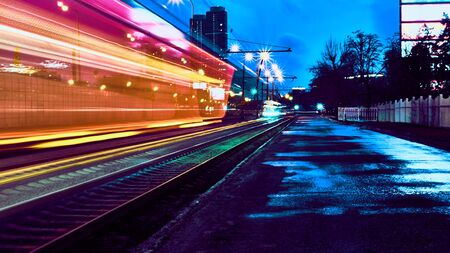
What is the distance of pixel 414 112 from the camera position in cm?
3509

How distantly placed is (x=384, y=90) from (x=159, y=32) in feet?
152

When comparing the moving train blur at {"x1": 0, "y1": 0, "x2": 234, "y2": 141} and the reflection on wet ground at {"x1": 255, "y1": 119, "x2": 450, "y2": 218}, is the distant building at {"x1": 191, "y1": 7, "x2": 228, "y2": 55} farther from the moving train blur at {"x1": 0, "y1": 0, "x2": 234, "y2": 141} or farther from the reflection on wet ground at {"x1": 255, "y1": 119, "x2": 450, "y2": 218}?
the reflection on wet ground at {"x1": 255, "y1": 119, "x2": 450, "y2": 218}

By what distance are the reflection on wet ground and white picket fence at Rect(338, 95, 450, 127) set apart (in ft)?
43.6

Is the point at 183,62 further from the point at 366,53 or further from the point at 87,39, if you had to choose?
the point at 366,53

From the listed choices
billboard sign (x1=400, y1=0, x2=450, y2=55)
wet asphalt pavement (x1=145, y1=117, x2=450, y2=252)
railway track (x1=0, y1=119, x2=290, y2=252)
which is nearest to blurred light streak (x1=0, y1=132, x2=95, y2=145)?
railway track (x1=0, y1=119, x2=290, y2=252)

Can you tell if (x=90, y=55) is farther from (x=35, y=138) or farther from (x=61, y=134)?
(x=35, y=138)

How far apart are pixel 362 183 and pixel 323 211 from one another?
3204 mm

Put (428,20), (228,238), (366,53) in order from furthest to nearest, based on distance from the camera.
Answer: (366,53)
(428,20)
(228,238)

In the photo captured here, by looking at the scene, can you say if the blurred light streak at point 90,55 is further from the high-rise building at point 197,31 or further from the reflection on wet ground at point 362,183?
the reflection on wet ground at point 362,183

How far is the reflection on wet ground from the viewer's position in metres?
7.75

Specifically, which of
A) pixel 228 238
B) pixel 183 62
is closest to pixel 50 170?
pixel 228 238

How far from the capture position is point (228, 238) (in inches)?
234

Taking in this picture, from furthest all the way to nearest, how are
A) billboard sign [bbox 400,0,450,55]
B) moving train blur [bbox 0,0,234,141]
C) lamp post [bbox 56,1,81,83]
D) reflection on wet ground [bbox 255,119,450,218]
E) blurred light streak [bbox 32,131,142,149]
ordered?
1. billboard sign [bbox 400,0,450,55]
2. blurred light streak [bbox 32,131,142,149]
3. lamp post [bbox 56,1,81,83]
4. moving train blur [bbox 0,0,234,141]
5. reflection on wet ground [bbox 255,119,450,218]

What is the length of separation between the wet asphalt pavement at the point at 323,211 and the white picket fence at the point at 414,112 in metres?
17.3
